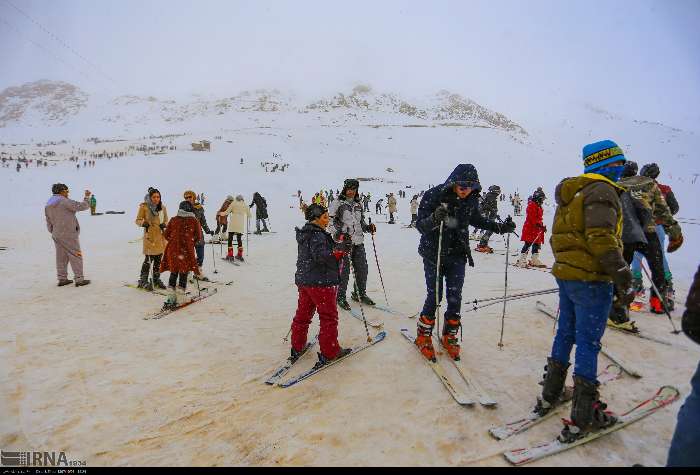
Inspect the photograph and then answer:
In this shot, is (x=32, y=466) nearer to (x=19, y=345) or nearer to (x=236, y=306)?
(x=19, y=345)

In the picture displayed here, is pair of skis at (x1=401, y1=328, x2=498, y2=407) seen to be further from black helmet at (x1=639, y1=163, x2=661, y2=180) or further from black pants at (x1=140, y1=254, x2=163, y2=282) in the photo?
black pants at (x1=140, y1=254, x2=163, y2=282)

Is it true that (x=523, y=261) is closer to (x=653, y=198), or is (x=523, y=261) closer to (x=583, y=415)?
(x=653, y=198)

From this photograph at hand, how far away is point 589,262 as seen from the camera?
8.32 feet

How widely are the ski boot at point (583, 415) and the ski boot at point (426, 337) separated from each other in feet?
4.64

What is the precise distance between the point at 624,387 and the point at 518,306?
238 centimetres

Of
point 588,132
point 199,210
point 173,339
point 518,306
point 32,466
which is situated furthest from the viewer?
point 588,132

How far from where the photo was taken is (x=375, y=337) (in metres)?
4.60

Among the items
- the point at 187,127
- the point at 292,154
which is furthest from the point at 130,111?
the point at 292,154

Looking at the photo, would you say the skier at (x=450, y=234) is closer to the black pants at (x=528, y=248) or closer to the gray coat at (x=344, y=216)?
the gray coat at (x=344, y=216)

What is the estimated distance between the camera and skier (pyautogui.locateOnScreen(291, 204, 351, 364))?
3787 mm

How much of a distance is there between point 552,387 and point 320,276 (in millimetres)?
2256

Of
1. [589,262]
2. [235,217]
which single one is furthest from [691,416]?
[235,217]

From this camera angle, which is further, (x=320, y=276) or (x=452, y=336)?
(x=452, y=336)

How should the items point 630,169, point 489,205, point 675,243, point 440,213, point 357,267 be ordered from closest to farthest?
1. point 440,213
2. point 675,243
3. point 630,169
4. point 357,267
5. point 489,205
